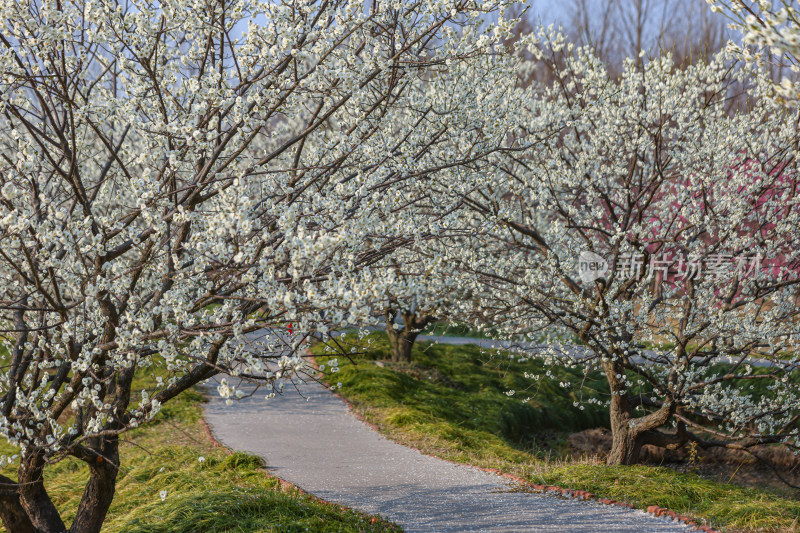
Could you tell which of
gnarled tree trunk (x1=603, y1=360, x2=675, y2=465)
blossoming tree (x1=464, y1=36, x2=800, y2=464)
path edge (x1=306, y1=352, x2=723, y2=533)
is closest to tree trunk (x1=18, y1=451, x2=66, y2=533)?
path edge (x1=306, y1=352, x2=723, y2=533)

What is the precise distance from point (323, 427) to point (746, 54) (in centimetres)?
885

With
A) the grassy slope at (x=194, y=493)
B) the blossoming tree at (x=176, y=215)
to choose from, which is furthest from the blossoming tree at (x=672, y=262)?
the grassy slope at (x=194, y=493)

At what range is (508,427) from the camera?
1226cm

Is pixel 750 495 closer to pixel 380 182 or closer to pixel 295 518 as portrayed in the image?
pixel 295 518

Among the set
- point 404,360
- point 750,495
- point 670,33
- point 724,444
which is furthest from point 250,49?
point 670,33

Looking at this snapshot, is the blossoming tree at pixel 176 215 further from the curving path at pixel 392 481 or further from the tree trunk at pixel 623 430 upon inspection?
the tree trunk at pixel 623 430

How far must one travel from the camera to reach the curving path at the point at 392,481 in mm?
6031

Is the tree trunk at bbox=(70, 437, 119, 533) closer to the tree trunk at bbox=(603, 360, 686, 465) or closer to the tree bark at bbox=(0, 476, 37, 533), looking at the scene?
the tree bark at bbox=(0, 476, 37, 533)

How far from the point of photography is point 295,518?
225 inches

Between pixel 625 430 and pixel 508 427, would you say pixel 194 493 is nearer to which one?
pixel 625 430

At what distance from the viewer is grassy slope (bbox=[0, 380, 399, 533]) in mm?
5598

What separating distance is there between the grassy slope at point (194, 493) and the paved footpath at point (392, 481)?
40cm

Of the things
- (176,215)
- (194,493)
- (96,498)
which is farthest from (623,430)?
(176,215)

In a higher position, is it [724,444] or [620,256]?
[620,256]
